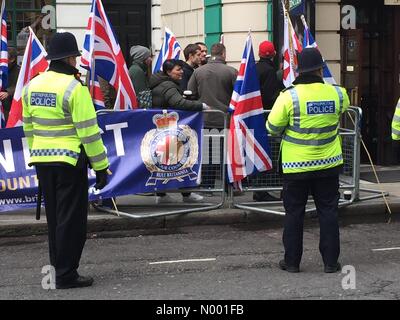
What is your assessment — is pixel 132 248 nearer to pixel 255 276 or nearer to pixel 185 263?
pixel 185 263

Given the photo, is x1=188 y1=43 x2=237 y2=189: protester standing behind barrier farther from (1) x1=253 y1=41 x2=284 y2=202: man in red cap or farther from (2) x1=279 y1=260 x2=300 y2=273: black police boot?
(2) x1=279 y1=260 x2=300 y2=273: black police boot

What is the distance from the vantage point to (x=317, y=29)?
13.0m

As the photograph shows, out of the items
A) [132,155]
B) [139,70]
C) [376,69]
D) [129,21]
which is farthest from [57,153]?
[129,21]

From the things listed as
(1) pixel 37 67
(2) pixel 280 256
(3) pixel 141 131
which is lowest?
(2) pixel 280 256

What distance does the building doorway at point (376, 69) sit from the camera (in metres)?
13.2

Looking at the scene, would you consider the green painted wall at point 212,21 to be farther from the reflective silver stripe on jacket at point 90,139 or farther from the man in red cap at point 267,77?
the reflective silver stripe on jacket at point 90,139

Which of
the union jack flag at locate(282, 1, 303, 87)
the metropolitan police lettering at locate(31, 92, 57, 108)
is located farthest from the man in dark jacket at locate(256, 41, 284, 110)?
the metropolitan police lettering at locate(31, 92, 57, 108)

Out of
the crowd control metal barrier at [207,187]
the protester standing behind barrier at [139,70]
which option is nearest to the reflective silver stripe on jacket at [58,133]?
the crowd control metal barrier at [207,187]

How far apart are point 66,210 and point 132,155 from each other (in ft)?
8.59

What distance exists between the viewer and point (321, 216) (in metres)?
6.78

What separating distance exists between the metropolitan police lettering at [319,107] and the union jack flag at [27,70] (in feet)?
13.2

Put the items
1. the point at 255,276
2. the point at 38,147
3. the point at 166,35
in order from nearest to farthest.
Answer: the point at 38,147 < the point at 255,276 < the point at 166,35

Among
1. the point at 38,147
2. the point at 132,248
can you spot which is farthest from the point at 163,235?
the point at 38,147

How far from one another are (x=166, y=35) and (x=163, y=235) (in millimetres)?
4225
